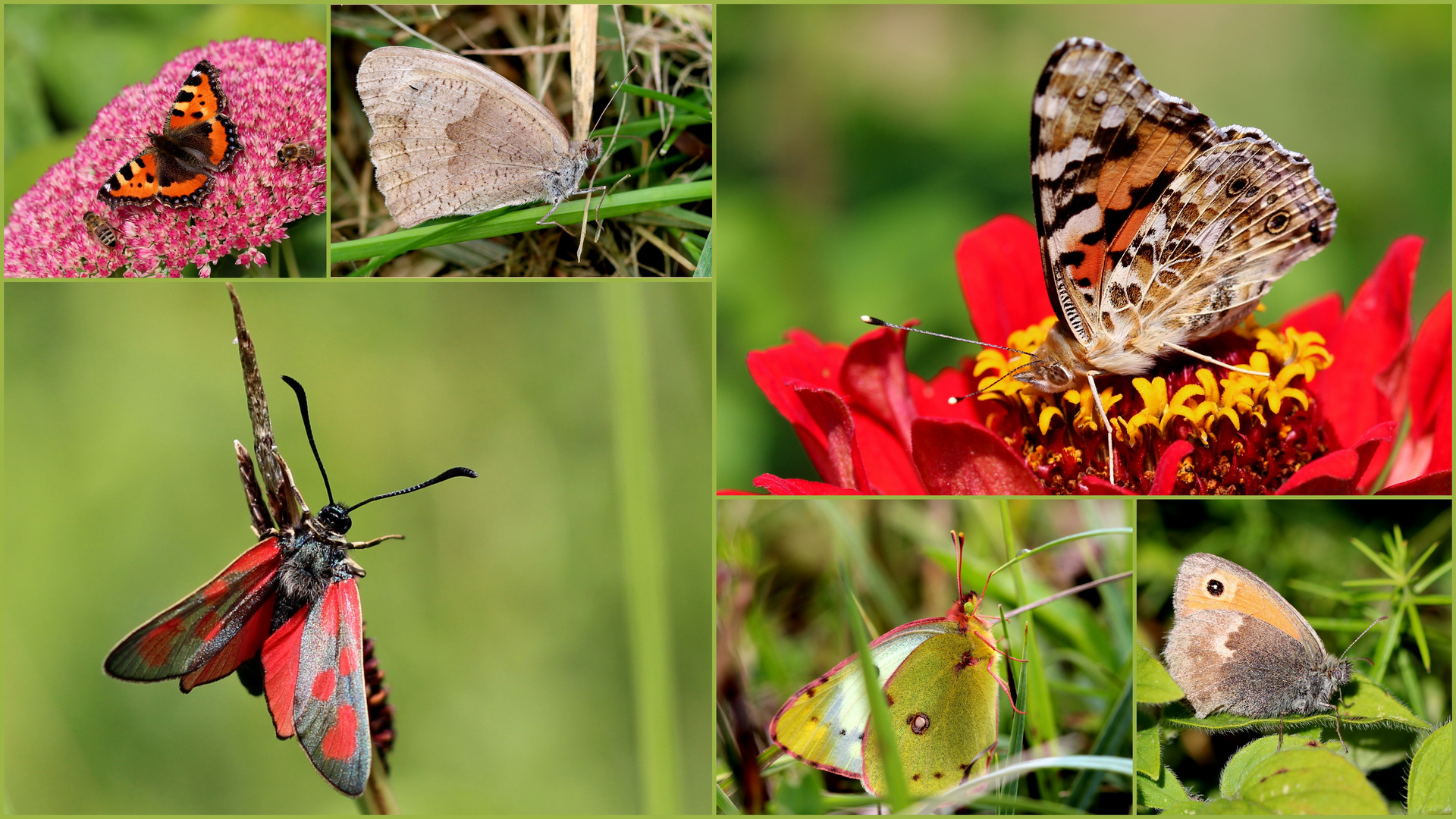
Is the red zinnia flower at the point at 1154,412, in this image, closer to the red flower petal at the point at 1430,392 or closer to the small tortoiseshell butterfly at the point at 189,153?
the red flower petal at the point at 1430,392

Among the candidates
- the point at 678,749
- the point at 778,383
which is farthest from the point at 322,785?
the point at 778,383

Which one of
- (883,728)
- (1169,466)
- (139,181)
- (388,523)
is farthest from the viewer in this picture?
(388,523)

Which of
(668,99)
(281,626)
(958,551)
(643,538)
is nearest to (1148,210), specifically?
(958,551)

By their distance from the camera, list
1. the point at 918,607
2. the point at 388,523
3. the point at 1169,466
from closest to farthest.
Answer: the point at 1169,466 < the point at 918,607 < the point at 388,523

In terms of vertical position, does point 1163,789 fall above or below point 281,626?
below

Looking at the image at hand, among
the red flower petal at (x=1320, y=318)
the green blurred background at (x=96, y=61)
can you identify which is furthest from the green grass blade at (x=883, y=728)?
the green blurred background at (x=96, y=61)

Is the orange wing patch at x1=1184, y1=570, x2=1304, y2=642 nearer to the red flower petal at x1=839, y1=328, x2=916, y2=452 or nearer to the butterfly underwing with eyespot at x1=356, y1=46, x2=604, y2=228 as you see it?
the red flower petal at x1=839, y1=328, x2=916, y2=452

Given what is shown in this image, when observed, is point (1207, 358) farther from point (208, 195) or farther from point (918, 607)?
A: point (208, 195)
